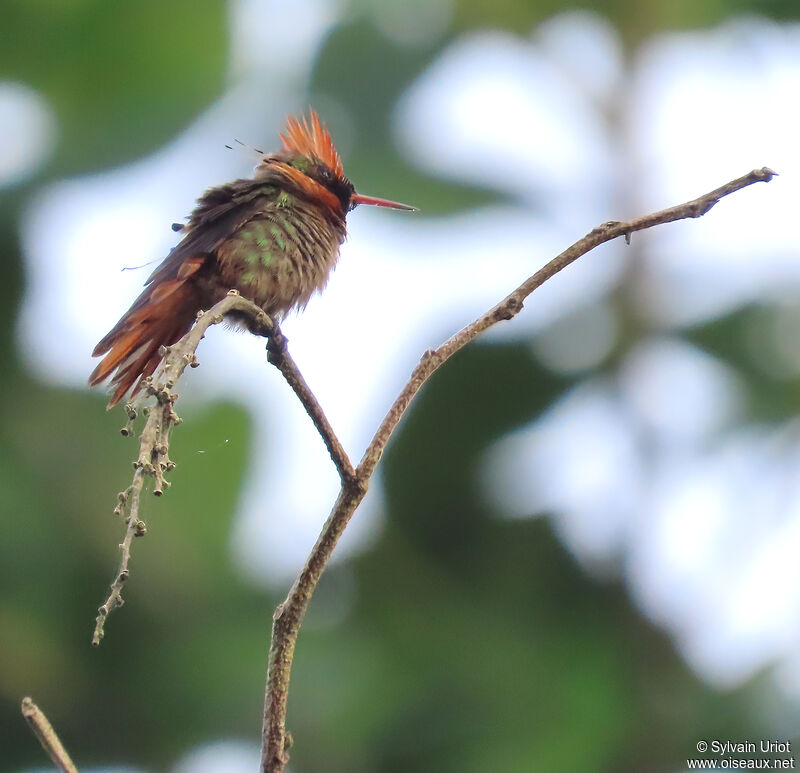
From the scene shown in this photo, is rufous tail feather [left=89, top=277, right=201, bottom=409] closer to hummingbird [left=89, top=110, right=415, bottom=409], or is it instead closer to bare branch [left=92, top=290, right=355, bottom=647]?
hummingbird [left=89, top=110, right=415, bottom=409]

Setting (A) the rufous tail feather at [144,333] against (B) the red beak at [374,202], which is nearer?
(A) the rufous tail feather at [144,333]

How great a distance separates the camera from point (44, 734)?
1.23 meters

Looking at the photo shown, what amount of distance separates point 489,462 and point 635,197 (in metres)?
1.71

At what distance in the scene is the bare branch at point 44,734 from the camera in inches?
48.3

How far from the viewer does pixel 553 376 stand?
241 inches

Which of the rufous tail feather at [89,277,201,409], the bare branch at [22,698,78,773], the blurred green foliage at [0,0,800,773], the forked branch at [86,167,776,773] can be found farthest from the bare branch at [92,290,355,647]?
the blurred green foliage at [0,0,800,773]

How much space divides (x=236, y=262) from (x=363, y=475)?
1830mm

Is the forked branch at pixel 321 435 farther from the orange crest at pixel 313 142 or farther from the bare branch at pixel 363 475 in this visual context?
the orange crest at pixel 313 142

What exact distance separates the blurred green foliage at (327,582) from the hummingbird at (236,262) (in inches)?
91.8

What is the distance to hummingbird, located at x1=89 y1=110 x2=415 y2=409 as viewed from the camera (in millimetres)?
3355

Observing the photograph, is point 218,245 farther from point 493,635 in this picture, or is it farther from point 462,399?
point 493,635

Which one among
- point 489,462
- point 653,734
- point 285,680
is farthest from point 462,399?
point 285,680

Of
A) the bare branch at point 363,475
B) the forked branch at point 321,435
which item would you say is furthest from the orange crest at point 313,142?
the bare branch at point 363,475

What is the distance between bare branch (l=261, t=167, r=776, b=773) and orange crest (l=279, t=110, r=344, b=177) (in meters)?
2.20
